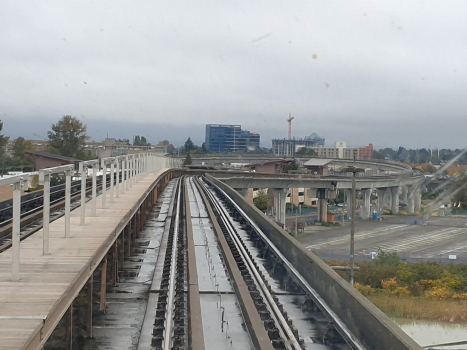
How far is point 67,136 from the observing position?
33.5 metres

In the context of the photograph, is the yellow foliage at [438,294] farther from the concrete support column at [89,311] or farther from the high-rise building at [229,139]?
the high-rise building at [229,139]

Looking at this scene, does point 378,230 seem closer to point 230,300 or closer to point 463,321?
point 463,321

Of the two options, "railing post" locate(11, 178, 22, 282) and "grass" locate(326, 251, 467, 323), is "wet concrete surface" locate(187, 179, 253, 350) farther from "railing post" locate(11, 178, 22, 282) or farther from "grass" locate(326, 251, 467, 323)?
"grass" locate(326, 251, 467, 323)

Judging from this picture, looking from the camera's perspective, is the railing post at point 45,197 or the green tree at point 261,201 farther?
the green tree at point 261,201

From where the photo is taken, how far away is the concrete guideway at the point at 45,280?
3232mm

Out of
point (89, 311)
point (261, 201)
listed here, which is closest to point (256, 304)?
point (89, 311)

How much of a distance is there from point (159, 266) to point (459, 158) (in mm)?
14056

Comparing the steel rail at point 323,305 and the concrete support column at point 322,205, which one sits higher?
the steel rail at point 323,305

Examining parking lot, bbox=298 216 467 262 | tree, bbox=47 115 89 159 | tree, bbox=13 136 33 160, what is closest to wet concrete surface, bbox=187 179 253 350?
parking lot, bbox=298 216 467 262

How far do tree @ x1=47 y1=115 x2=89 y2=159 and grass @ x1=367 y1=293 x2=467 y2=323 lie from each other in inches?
846

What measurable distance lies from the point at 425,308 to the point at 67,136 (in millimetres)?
26076

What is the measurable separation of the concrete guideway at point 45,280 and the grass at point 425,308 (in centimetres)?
800

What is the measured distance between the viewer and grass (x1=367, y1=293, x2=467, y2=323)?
12.1 meters

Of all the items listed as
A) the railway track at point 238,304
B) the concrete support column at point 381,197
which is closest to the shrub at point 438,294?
the railway track at point 238,304
